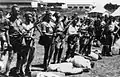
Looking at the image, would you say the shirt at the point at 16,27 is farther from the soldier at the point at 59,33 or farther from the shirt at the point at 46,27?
the soldier at the point at 59,33

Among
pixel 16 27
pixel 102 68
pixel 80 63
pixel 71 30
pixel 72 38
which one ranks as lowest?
pixel 102 68

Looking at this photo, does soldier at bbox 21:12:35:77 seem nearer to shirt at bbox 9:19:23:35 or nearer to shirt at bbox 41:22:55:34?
shirt at bbox 9:19:23:35

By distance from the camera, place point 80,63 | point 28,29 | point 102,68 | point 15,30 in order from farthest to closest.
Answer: point 102,68 → point 80,63 → point 28,29 → point 15,30

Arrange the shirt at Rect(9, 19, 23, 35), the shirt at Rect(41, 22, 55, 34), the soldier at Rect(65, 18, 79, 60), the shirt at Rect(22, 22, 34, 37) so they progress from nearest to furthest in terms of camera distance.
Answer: the shirt at Rect(9, 19, 23, 35), the shirt at Rect(22, 22, 34, 37), the shirt at Rect(41, 22, 55, 34), the soldier at Rect(65, 18, 79, 60)

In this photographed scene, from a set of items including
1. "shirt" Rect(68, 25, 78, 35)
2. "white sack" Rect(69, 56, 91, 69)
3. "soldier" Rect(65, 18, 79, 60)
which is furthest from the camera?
"soldier" Rect(65, 18, 79, 60)

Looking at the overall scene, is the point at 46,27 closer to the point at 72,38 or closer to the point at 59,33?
the point at 59,33

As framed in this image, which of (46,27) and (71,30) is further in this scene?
(71,30)

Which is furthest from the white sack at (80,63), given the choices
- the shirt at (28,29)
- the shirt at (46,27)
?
the shirt at (28,29)

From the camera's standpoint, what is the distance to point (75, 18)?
11.3 metres

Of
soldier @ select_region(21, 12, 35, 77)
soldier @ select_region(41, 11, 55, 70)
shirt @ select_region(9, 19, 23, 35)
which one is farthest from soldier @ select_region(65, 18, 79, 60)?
shirt @ select_region(9, 19, 23, 35)

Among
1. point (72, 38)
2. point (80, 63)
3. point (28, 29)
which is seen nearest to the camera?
point (28, 29)

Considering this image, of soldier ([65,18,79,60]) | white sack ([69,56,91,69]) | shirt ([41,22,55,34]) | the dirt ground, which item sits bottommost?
the dirt ground

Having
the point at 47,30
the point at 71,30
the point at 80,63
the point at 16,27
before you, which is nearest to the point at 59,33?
the point at 47,30

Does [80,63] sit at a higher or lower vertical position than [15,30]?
lower
